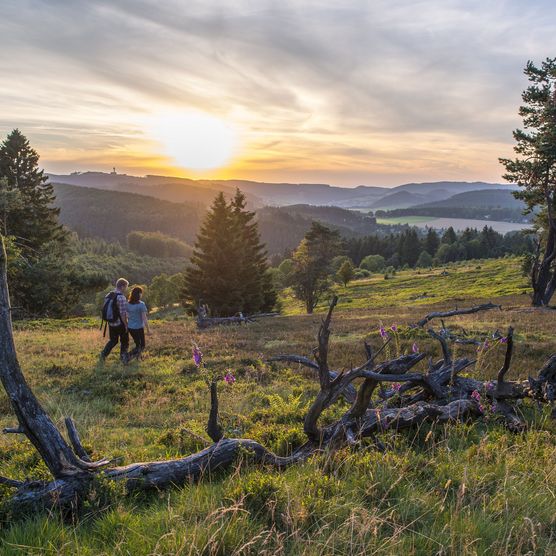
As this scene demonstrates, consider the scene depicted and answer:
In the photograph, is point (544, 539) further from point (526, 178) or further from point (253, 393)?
point (526, 178)

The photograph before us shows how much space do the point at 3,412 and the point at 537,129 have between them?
27.5 meters

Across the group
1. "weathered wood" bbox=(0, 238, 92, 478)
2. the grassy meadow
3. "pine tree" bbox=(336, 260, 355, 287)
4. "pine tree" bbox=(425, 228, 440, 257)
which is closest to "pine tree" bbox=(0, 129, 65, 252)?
the grassy meadow

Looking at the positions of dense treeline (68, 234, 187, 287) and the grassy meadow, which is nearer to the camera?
the grassy meadow

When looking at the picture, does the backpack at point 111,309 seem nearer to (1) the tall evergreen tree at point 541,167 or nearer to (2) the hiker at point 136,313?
(2) the hiker at point 136,313

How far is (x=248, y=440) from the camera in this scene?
4.04 metres

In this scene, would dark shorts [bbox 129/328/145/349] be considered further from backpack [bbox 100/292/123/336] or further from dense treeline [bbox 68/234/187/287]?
dense treeline [bbox 68/234/187/287]

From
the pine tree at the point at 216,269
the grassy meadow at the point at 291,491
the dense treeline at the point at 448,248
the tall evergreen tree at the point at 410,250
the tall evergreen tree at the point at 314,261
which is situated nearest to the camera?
the grassy meadow at the point at 291,491

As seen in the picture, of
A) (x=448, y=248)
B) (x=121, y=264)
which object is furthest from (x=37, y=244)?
(x=121, y=264)

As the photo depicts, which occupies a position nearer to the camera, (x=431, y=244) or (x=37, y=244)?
(x=37, y=244)

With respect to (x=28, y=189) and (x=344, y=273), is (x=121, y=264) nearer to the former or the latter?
(x=344, y=273)

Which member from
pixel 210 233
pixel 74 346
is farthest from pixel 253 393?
pixel 210 233

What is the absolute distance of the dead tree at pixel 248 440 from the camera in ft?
10.1

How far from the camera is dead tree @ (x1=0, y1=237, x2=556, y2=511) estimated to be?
3092mm

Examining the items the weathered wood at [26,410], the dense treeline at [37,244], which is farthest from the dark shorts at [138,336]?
the dense treeline at [37,244]
